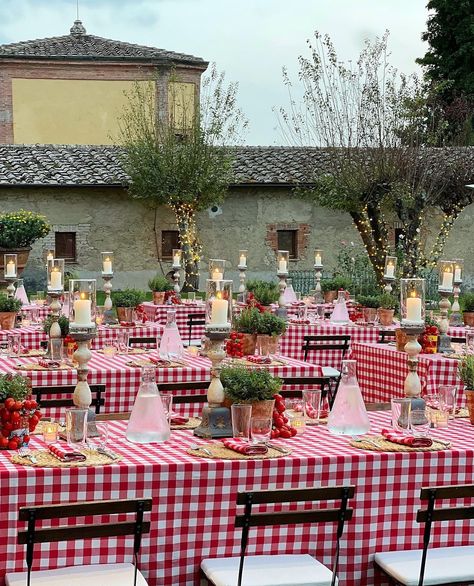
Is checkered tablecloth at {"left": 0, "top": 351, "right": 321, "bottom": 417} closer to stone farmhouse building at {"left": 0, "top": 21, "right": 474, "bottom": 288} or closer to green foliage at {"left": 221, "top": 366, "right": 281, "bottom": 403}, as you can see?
green foliage at {"left": 221, "top": 366, "right": 281, "bottom": 403}

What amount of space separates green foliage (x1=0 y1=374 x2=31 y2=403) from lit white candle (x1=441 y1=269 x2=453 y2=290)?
18.1 feet

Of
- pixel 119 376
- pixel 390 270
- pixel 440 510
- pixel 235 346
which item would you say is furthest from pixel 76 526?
pixel 390 270

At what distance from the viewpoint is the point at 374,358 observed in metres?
10.6

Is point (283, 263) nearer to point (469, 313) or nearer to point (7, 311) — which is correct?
point (469, 313)

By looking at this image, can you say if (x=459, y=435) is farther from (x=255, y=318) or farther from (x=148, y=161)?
(x=148, y=161)

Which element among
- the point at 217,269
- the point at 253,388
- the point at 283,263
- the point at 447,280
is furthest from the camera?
the point at 283,263

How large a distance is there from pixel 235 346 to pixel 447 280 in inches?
82.5

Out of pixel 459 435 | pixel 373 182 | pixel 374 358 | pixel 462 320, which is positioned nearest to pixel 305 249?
pixel 373 182

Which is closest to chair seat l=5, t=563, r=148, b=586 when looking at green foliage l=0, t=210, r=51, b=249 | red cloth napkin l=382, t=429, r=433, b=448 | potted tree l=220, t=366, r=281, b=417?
potted tree l=220, t=366, r=281, b=417

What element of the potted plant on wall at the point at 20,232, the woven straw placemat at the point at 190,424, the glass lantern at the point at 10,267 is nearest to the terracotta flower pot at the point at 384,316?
the glass lantern at the point at 10,267

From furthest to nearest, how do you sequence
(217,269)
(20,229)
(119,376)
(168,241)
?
(168,241) → (20,229) → (217,269) → (119,376)

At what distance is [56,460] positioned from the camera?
5.04m

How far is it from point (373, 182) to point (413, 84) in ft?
9.31

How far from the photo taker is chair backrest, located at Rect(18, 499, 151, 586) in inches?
173
